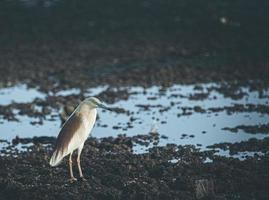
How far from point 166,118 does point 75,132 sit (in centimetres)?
645

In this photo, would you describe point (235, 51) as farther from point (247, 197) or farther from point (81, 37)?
point (247, 197)

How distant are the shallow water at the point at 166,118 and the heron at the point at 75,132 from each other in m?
2.59

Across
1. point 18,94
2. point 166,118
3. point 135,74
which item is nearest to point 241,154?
point 166,118

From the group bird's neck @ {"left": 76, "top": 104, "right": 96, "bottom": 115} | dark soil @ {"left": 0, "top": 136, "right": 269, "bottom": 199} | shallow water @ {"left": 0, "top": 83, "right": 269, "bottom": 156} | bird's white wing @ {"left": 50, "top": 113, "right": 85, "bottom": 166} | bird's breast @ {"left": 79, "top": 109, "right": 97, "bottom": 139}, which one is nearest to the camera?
dark soil @ {"left": 0, "top": 136, "right": 269, "bottom": 199}

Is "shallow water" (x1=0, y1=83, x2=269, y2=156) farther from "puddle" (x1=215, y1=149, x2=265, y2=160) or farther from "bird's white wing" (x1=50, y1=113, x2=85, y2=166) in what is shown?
"bird's white wing" (x1=50, y1=113, x2=85, y2=166)

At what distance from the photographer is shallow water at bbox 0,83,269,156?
54.5 ft

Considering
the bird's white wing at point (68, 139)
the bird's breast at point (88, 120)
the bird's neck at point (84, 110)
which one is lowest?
the bird's white wing at point (68, 139)

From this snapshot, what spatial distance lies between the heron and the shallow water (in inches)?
102

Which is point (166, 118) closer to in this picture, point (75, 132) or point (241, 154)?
point (241, 154)

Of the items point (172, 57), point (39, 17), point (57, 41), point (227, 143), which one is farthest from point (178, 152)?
point (39, 17)

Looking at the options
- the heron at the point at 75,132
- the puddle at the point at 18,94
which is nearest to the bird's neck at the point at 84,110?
the heron at the point at 75,132

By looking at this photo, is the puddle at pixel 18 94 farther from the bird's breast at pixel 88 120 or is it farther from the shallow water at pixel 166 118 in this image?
the bird's breast at pixel 88 120

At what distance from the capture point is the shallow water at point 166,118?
54.5 ft

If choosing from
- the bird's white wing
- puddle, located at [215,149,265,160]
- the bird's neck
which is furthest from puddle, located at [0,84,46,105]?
the bird's white wing
